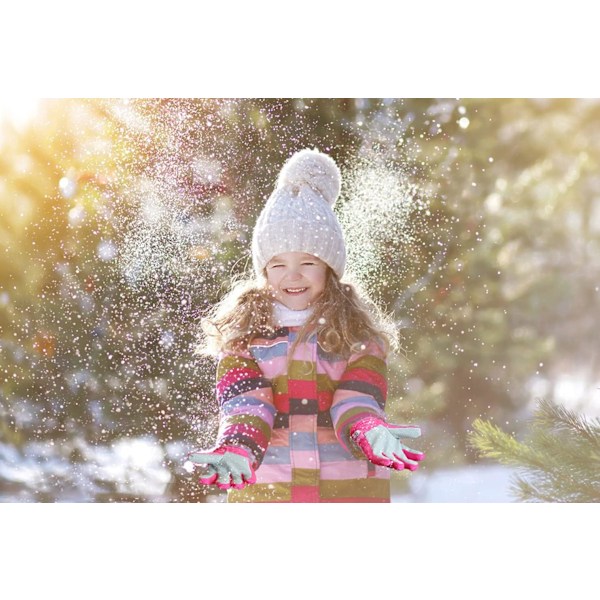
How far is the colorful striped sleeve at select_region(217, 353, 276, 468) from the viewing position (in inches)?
78.8

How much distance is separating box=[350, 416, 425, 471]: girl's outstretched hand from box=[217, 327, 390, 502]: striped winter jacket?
5cm

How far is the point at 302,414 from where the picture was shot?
2109 millimetres

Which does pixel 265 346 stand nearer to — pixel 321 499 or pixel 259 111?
pixel 321 499

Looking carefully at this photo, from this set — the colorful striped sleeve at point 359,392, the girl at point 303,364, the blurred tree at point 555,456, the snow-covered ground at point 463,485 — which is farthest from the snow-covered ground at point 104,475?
the colorful striped sleeve at point 359,392

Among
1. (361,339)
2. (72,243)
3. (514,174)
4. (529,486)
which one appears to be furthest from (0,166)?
(529,486)

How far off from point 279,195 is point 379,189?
39 centimetres

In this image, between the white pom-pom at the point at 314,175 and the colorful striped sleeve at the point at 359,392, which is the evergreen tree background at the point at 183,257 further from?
the colorful striped sleeve at the point at 359,392

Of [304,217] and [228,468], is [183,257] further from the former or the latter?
[228,468]

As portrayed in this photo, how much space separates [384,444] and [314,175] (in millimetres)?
741

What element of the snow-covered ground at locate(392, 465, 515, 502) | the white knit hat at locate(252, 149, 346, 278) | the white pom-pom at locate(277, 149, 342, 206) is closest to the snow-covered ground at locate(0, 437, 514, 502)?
the snow-covered ground at locate(392, 465, 515, 502)

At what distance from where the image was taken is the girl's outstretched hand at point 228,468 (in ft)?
6.16

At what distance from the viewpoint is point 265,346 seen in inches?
85.6

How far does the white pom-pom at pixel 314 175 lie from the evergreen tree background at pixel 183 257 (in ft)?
0.58

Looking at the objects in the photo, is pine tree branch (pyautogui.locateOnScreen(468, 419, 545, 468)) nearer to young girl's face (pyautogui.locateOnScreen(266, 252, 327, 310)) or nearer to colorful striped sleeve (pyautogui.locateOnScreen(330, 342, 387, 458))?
colorful striped sleeve (pyautogui.locateOnScreen(330, 342, 387, 458))
